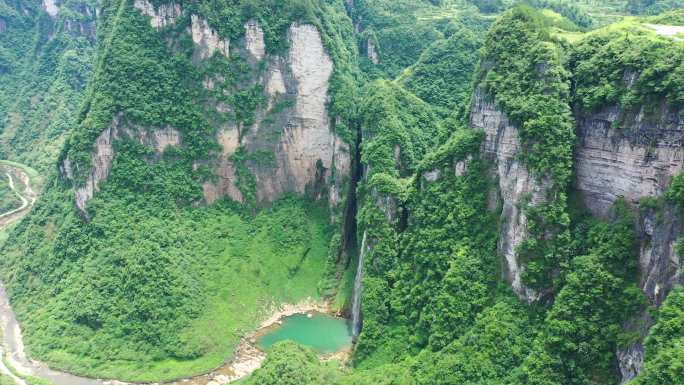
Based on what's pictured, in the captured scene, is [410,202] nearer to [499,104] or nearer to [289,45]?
[499,104]

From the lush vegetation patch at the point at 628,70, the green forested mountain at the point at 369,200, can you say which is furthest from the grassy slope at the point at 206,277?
the lush vegetation patch at the point at 628,70

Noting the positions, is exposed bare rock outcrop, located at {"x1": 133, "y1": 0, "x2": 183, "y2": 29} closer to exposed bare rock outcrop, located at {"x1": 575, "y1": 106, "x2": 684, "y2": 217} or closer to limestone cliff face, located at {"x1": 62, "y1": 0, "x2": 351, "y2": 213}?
limestone cliff face, located at {"x1": 62, "y1": 0, "x2": 351, "y2": 213}

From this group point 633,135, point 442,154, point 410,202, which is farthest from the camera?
point 410,202

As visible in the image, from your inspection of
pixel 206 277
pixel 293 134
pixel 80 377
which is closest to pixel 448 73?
pixel 293 134

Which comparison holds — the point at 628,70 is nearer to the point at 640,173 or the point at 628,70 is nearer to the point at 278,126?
the point at 640,173

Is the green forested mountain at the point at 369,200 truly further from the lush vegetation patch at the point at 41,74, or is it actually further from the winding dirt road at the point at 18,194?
the lush vegetation patch at the point at 41,74

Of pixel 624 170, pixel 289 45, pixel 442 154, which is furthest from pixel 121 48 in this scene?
pixel 624 170
